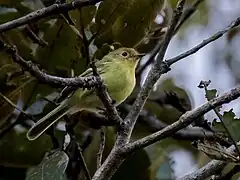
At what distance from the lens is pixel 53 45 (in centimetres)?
164

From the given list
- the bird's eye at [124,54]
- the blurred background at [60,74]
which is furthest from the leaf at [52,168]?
the bird's eye at [124,54]

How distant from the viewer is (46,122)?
63.6 inches

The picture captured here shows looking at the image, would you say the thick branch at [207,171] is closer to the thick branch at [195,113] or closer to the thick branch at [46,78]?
the thick branch at [195,113]

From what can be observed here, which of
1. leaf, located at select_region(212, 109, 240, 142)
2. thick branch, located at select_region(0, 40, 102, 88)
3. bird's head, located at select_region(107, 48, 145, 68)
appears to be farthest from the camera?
bird's head, located at select_region(107, 48, 145, 68)

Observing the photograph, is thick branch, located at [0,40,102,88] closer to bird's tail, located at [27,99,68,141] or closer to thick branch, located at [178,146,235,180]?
thick branch, located at [178,146,235,180]

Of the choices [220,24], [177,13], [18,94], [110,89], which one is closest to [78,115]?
[18,94]

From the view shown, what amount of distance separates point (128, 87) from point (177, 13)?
845 mm

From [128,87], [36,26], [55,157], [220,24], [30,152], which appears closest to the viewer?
[55,157]

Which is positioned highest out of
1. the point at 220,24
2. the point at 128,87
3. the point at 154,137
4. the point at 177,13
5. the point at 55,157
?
the point at 220,24

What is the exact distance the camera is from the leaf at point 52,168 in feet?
4.33

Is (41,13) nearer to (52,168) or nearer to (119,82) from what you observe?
(52,168)

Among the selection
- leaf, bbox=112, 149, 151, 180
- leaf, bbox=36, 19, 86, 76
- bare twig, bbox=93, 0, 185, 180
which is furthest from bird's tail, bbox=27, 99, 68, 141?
bare twig, bbox=93, 0, 185, 180

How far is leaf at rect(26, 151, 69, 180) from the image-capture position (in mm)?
1321

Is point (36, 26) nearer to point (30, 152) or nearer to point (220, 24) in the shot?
point (30, 152)
